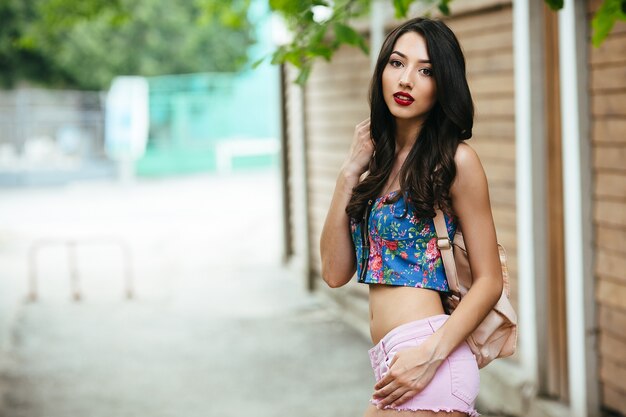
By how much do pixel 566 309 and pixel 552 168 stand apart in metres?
0.81

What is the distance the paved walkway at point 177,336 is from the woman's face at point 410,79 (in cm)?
437

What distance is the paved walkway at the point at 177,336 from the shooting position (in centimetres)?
709

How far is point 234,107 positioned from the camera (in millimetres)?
29875

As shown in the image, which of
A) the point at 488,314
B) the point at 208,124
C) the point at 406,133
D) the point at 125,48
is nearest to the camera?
the point at 488,314

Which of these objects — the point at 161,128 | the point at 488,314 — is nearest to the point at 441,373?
the point at 488,314

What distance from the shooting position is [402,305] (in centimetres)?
266

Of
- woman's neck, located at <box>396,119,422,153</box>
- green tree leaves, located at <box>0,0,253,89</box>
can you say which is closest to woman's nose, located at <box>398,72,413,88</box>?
woman's neck, located at <box>396,119,422,153</box>

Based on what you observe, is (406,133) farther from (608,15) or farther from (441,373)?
(608,15)

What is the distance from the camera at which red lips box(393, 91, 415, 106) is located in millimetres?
2623

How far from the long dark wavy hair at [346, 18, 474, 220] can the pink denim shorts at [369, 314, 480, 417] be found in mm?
289

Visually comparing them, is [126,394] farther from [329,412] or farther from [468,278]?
[468,278]

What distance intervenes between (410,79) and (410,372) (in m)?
0.74

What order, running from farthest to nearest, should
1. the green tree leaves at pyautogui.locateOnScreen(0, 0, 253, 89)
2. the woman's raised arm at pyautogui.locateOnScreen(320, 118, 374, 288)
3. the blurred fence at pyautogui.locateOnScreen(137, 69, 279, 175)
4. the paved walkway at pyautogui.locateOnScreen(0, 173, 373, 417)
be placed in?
the green tree leaves at pyautogui.locateOnScreen(0, 0, 253, 89) → the blurred fence at pyautogui.locateOnScreen(137, 69, 279, 175) → the paved walkway at pyautogui.locateOnScreen(0, 173, 373, 417) → the woman's raised arm at pyautogui.locateOnScreen(320, 118, 374, 288)

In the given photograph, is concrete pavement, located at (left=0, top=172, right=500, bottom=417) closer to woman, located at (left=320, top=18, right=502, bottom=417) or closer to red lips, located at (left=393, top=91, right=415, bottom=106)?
woman, located at (left=320, top=18, right=502, bottom=417)
